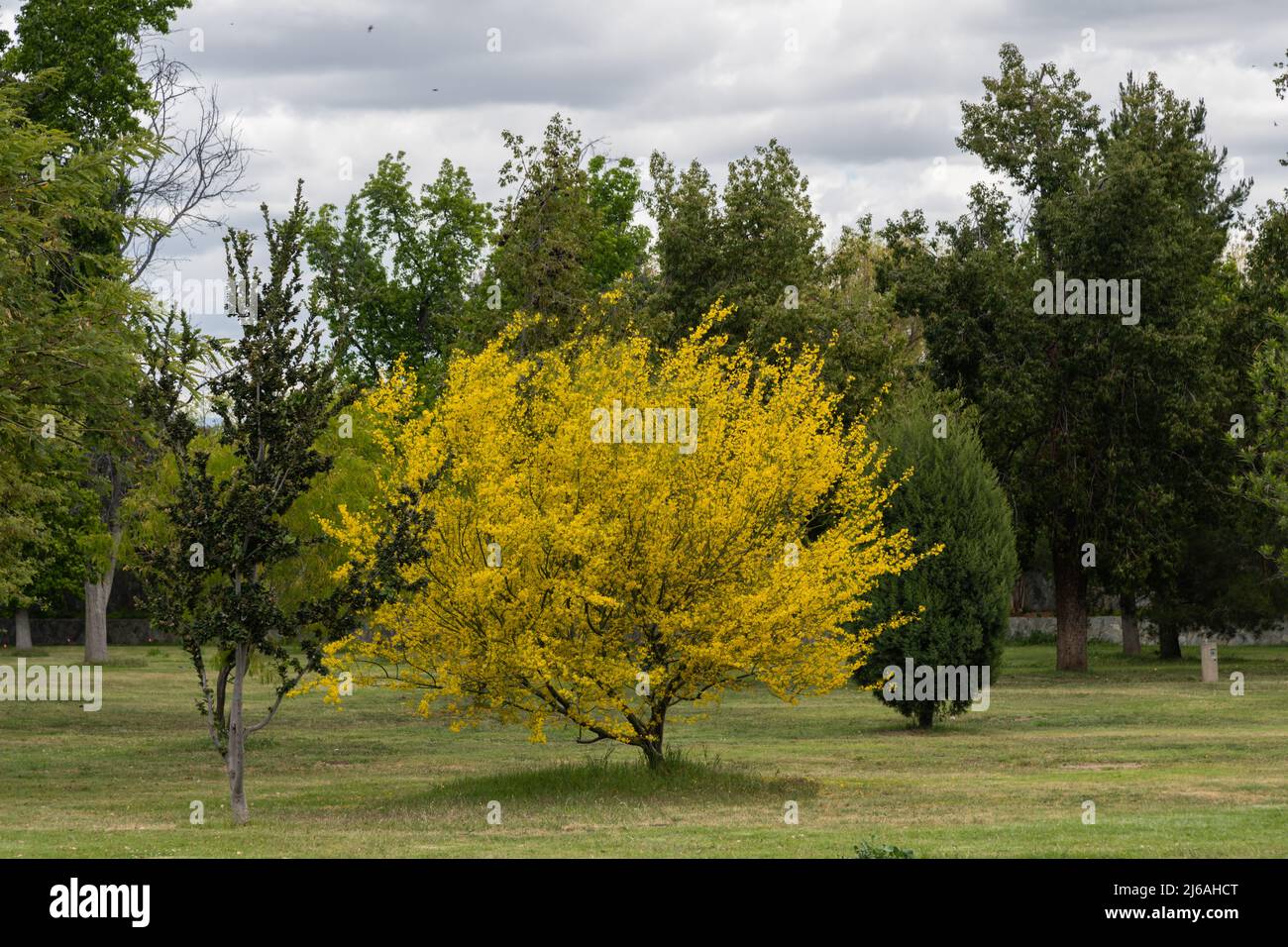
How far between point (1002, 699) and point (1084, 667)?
11.0 metres

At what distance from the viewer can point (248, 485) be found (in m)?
16.6

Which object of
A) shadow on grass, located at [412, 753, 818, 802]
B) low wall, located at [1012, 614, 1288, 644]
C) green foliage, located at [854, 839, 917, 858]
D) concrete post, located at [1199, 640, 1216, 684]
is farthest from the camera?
low wall, located at [1012, 614, 1288, 644]

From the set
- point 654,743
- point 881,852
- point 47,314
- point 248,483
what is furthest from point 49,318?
point 881,852

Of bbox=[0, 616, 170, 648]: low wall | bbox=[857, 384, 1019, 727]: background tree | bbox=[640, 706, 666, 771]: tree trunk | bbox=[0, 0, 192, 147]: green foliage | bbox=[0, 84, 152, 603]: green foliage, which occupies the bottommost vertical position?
bbox=[0, 616, 170, 648]: low wall

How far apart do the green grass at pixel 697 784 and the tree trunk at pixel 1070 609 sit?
892cm

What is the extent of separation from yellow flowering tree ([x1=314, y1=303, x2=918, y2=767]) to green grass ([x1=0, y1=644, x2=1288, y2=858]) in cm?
122

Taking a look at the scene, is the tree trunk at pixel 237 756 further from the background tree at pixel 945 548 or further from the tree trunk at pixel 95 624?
the tree trunk at pixel 95 624

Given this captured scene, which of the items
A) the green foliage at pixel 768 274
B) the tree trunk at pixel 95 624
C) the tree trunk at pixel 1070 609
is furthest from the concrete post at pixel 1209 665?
the tree trunk at pixel 95 624

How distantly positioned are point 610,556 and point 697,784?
10.3 ft

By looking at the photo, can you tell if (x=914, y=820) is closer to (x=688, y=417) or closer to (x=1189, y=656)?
(x=688, y=417)

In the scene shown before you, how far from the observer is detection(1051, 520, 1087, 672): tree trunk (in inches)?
1863

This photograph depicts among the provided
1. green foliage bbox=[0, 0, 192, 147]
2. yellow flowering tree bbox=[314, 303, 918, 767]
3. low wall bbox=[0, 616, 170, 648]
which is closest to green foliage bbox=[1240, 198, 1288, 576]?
yellow flowering tree bbox=[314, 303, 918, 767]

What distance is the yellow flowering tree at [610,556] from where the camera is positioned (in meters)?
18.8

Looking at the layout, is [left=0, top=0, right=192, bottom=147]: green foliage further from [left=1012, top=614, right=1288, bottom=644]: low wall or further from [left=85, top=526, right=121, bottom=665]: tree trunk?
[left=1012, top=614, right=1288, bottom=644]: low wall
